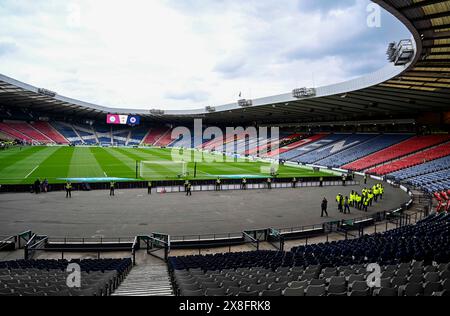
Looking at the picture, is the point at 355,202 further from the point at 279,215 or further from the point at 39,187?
the point at 39,187

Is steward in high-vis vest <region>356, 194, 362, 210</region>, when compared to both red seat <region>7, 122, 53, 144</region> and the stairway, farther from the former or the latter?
red seat <region>7, 122, 53, 144</region>

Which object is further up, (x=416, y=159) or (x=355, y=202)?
(x=416, y=159)

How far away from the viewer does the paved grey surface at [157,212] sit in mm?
17541

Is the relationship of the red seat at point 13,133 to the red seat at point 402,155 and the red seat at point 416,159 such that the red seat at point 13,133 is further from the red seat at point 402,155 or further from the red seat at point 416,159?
the red seat at point 416,159

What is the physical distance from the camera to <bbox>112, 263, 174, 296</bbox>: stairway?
837cm

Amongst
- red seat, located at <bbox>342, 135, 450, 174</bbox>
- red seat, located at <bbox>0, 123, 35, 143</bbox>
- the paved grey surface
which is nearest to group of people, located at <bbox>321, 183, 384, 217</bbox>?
the paved grey surface

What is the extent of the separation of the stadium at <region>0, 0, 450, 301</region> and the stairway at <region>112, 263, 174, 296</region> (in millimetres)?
71

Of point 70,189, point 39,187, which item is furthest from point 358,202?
point 39,187

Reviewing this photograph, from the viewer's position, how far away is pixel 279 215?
21312mm

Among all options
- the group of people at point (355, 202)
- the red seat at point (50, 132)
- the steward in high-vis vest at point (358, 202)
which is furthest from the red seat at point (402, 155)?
the red seat at point (50, 132)

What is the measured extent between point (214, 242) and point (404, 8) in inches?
556

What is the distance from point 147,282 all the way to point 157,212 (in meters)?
11.9

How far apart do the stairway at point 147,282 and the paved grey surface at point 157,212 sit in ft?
15.2

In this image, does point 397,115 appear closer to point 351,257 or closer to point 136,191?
point 136,191
